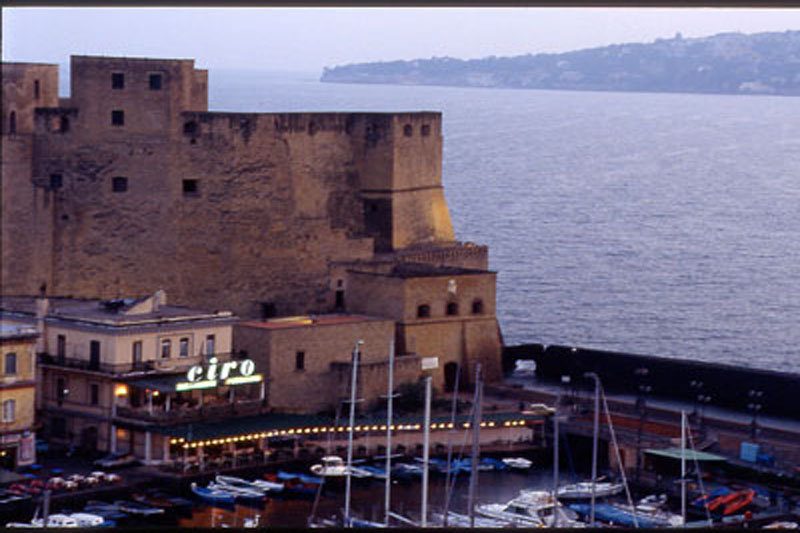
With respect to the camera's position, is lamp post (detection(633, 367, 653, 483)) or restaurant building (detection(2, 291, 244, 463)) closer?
restaurant building (detection(2, 291, 244, 463))

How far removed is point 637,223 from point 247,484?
1398 inches

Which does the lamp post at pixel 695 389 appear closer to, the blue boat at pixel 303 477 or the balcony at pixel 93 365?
the blue boat at pixel 303 477

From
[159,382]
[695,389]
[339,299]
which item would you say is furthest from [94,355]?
[695,389]

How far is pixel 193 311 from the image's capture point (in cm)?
2712

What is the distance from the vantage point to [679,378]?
30750 mm

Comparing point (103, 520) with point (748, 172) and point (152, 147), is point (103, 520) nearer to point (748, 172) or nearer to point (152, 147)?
point (152, 147)

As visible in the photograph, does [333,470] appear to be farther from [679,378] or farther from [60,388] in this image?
[679,378]

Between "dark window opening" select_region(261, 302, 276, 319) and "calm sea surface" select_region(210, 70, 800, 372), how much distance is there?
367 inches

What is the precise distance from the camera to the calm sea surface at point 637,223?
42.2 m

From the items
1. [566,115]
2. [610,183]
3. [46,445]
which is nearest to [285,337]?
[46,445]

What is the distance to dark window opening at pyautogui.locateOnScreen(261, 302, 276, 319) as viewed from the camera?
30203 mm

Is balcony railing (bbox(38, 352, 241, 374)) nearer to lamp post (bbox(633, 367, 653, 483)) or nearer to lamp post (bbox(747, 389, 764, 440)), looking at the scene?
lamp post (bbox(633, 367, 653, 483))

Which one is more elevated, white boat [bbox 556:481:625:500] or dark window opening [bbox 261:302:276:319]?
dark window opening [bbox 261:302:276:319]

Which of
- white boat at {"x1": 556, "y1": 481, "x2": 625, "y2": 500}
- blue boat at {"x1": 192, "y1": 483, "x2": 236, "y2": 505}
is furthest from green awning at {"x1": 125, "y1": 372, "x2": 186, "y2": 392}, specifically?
white boat at {"x1": 556, "y1": 481, "x2": 625, "y2": 500}
